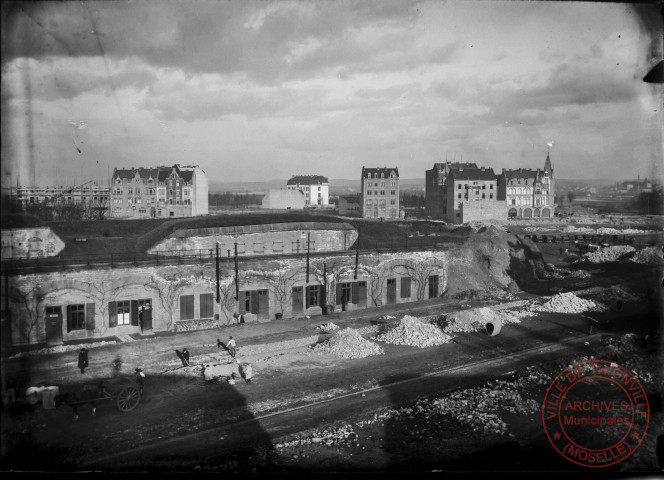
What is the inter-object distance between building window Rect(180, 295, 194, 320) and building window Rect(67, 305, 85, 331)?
4.67 meters

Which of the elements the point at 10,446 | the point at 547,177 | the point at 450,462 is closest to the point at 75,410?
the point at 10,446

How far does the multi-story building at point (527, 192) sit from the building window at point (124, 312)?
92168mm

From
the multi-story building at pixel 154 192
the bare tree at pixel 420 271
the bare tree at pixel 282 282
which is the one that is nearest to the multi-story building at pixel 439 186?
the multi-story building at pixel 154 192

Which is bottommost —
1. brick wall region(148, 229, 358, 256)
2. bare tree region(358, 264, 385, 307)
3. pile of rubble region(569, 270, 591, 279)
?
pile of rubble region(569, 270, 591, 279)

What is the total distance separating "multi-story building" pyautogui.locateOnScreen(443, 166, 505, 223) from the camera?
87.9 m

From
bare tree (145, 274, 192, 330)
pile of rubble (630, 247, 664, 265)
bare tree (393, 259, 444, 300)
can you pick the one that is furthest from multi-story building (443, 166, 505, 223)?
bare tree (145, 274, 192, 330)

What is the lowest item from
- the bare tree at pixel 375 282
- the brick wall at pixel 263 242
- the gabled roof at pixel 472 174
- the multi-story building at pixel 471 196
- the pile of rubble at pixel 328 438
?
the pile of rubble at pixel 328 438

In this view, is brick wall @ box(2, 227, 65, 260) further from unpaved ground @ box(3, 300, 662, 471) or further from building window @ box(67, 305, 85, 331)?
unpaved ground @ box(3, 300, 662, 471)

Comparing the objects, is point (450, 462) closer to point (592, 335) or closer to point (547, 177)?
point (592, 335)

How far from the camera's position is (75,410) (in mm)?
14086

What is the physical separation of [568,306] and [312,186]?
9236 cm

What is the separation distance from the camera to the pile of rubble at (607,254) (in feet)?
159

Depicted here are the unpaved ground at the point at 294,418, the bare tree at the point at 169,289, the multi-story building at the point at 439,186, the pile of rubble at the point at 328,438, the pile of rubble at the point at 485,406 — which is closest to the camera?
the unpaved ground at the point at 294,418

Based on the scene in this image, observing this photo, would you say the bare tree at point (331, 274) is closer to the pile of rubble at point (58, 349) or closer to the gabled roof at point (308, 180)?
the pile of rubble at point (58, 349)
